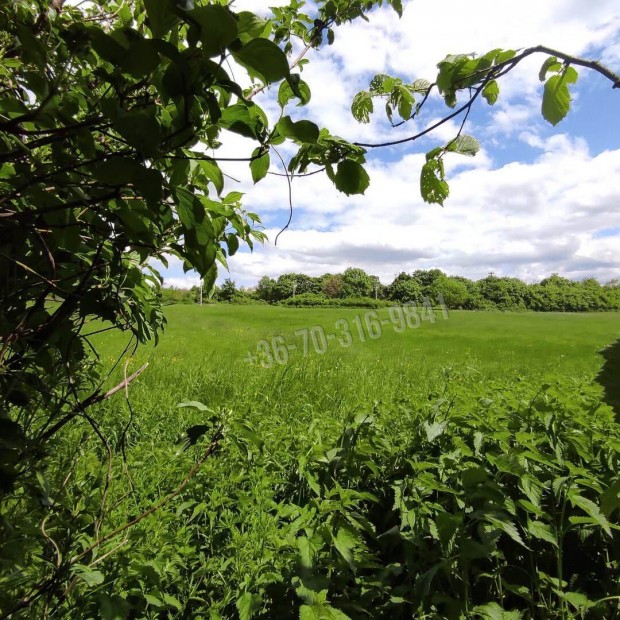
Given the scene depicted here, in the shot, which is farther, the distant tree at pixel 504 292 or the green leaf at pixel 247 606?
the distant tree at pixel 504 292

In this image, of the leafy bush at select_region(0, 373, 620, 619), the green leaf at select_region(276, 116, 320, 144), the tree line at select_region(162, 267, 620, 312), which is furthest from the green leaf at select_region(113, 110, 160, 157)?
the tree line at select_region(162, 267, 620, 312)

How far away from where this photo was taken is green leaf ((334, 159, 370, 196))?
867 mm

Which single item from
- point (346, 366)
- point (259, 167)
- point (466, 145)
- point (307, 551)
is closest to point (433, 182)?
point (466, 145)

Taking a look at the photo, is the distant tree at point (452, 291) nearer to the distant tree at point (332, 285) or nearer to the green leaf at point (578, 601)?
the distant tree at point (332, 285)

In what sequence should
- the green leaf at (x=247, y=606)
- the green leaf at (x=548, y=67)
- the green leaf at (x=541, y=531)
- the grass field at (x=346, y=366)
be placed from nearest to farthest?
the green leaf at (x=548, y=67), the green leaf at (x=247, y=606), the green leaf at (x=541, y=531), the grass field at (x=346, y=366)

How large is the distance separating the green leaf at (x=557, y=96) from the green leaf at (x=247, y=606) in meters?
1.86

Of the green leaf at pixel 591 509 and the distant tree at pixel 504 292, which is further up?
the distant tree at pixel 504 292

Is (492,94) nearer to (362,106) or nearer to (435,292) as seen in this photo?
(362,106)

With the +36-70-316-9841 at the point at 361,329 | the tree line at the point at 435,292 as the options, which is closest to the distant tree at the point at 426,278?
the tree line at the point at 435,292

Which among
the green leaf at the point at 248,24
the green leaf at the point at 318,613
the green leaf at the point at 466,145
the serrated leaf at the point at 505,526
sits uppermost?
the green leaf at the point at 248,24

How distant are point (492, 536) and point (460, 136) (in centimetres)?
167

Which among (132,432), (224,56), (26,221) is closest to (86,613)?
(26,221)

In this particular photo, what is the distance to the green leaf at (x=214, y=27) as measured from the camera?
48 cm

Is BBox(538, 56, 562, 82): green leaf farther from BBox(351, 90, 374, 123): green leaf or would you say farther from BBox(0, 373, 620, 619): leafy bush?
BBox(0, 373, 620, 619): leafy bush
